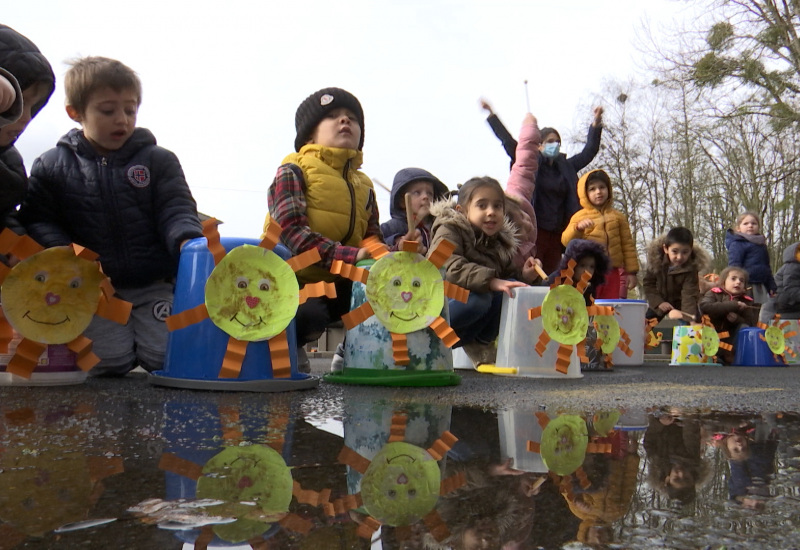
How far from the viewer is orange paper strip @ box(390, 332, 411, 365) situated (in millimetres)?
2312

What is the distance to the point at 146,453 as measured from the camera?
101 centimetres

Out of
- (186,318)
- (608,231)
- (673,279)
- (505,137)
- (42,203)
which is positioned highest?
(505,137)

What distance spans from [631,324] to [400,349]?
2.59 meters

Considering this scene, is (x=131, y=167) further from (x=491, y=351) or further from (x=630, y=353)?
(x=630, y=353)

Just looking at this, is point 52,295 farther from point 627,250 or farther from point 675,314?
point 675,314

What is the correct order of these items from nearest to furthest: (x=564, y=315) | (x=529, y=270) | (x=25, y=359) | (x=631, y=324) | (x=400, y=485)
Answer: (x=400, y=485) < (x=25, y=359) < (x=564, y=315) < (x=529, y=270) < (x=631, y=324)

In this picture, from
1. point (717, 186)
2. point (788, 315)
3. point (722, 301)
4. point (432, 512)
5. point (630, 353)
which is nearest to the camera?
point (432, 512)

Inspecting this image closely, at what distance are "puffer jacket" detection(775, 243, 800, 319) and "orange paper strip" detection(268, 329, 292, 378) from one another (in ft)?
17.4

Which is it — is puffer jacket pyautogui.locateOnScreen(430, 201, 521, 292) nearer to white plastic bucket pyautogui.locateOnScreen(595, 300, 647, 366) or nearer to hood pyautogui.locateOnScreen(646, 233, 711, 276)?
white plastic bucket pyautogui.locateOnScreen(595, 300, 647, 366)

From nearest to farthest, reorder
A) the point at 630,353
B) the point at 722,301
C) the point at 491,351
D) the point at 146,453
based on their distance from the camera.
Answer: the point at 146,453 → the point at 491,351 → the point at 630,353 → the point at 722,301

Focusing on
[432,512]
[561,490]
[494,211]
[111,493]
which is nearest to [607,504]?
[561,490]

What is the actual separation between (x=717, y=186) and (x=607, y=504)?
43.1 ft

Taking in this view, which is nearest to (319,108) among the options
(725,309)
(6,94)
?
(6,94)

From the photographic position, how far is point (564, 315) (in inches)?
114
